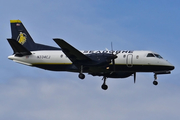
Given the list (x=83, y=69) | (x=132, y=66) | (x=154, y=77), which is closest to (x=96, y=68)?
(x=83, y=69)

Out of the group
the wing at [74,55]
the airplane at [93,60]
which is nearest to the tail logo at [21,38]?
the airplane at [93,60]

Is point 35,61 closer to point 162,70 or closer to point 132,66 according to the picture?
point 132,66

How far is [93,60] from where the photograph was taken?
33.6 m

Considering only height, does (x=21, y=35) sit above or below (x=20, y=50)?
above

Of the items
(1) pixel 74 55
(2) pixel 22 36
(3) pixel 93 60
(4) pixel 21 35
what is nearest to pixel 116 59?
(3) pixel 93 60

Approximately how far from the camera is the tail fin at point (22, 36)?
38.3m

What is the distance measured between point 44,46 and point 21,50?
2527 millimetres

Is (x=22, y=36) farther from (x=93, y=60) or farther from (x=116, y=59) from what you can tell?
(x=116, y=59)

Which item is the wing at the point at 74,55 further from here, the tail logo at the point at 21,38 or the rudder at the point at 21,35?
the tail logo at the point at 21,38

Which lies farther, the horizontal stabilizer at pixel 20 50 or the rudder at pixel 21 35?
the rudder at pixel 21 35

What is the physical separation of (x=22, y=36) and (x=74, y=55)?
8.36m

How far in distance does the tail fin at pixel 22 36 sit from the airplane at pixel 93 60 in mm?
1138

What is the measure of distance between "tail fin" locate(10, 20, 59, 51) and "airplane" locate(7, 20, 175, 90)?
44.8 inches

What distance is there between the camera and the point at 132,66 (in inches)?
1315
